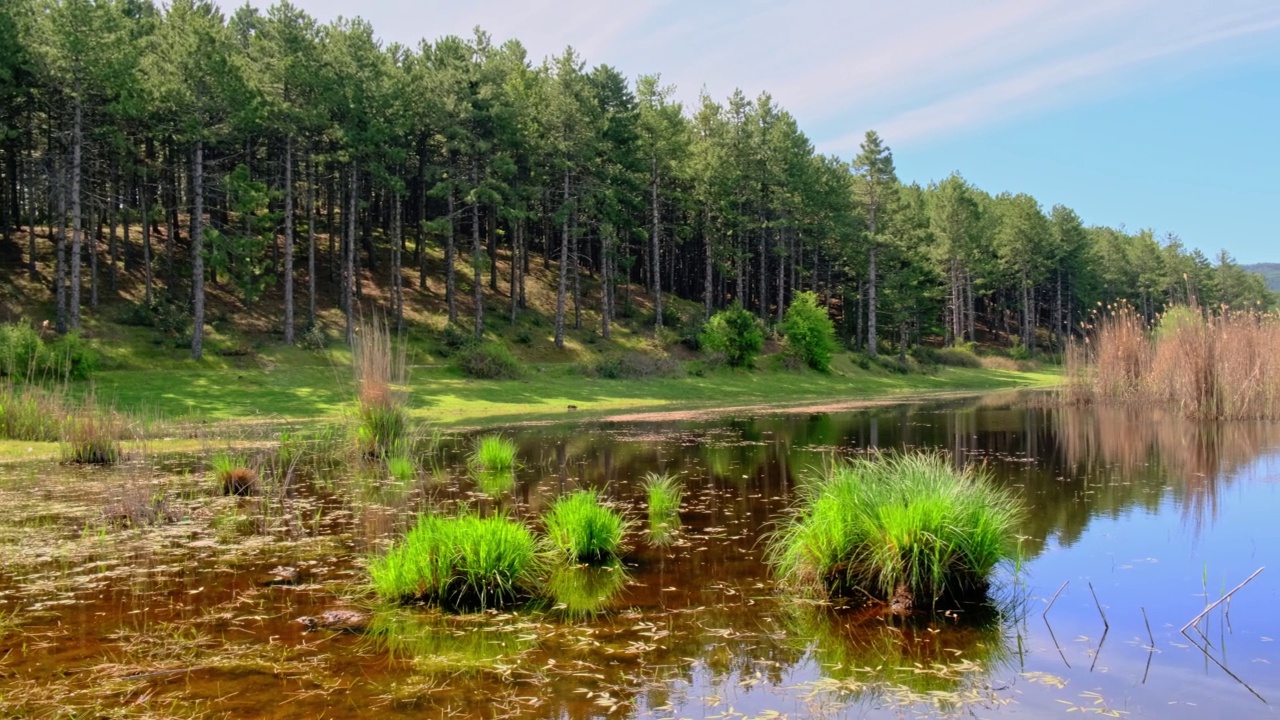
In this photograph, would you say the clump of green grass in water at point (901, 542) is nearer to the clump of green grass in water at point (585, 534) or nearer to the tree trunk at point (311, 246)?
the clump of green grass in water at point (585, 534)

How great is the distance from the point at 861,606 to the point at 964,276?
2842 inches

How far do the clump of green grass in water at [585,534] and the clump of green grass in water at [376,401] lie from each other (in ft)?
24.6

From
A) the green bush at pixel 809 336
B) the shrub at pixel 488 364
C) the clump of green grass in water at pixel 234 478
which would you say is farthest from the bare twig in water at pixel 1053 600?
the green bush at pixel 809 336

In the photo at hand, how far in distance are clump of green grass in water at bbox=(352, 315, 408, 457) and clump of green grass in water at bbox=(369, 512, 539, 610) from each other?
28.6 feet

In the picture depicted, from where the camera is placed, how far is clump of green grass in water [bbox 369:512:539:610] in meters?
7.41

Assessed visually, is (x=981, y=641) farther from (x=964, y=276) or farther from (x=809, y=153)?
(x=964, y=276)

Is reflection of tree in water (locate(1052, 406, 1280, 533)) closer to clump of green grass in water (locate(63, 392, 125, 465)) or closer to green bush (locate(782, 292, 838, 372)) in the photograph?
clump of green grass in water (locate(63, 392, 125, 465))

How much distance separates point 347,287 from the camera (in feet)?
131

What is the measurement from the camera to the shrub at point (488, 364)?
35.6 m

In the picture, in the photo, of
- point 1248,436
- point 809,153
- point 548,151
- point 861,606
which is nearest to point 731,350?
point 548,151

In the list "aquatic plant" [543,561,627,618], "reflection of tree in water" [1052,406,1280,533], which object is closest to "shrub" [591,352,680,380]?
"reflection of tree in water" [1052,406,1280,533]

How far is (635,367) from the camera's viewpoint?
132 ft

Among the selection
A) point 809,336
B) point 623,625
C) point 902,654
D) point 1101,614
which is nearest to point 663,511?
point 623,625

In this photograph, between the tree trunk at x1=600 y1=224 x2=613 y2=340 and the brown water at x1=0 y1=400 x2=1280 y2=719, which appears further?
the tree trunk at x1=600 y1=224 x2=613 y2=340
